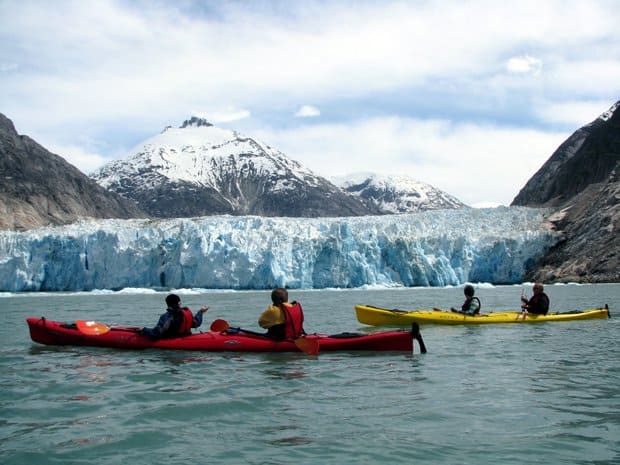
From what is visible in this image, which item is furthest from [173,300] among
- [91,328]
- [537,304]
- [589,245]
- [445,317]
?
[589,245]

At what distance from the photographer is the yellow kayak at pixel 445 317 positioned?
15547 mm

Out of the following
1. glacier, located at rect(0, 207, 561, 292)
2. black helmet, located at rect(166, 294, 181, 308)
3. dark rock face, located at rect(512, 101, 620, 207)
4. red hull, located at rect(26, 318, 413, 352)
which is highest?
dark rock face, located at rect(512, 101, 620, 207)

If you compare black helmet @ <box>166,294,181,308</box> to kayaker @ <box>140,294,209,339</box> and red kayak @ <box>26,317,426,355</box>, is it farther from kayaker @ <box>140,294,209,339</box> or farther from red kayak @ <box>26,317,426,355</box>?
red kayak @ <box>26,317,426,355</box>

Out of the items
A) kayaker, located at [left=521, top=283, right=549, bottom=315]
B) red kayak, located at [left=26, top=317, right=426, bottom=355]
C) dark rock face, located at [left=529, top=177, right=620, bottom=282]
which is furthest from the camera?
dark rock face, located at [left=529, top=177, right=620, bottom=282]

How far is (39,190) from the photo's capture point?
100 m

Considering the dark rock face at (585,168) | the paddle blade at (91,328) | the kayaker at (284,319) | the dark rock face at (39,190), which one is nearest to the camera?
the kayaker at (284,319)

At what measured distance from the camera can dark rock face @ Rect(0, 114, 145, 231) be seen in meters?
90.6

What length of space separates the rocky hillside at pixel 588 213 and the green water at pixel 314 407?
1693 inches

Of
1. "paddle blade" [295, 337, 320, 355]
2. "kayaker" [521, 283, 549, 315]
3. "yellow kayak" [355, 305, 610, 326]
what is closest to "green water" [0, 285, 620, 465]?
"paddle blade" [295, 337, 320, 355]

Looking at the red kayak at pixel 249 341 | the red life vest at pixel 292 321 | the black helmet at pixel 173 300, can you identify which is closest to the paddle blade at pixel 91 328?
the red kayak at pixel 249 341

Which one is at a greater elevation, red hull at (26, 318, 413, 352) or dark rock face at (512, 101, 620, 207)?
dark rock face at (512, 101, 620, 207)

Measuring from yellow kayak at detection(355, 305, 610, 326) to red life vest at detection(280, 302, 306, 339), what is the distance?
5.86 m

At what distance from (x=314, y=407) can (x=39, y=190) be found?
335 ft

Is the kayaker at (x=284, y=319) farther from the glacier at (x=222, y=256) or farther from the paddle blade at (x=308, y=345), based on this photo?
the glacier at (x=222, y=256)
